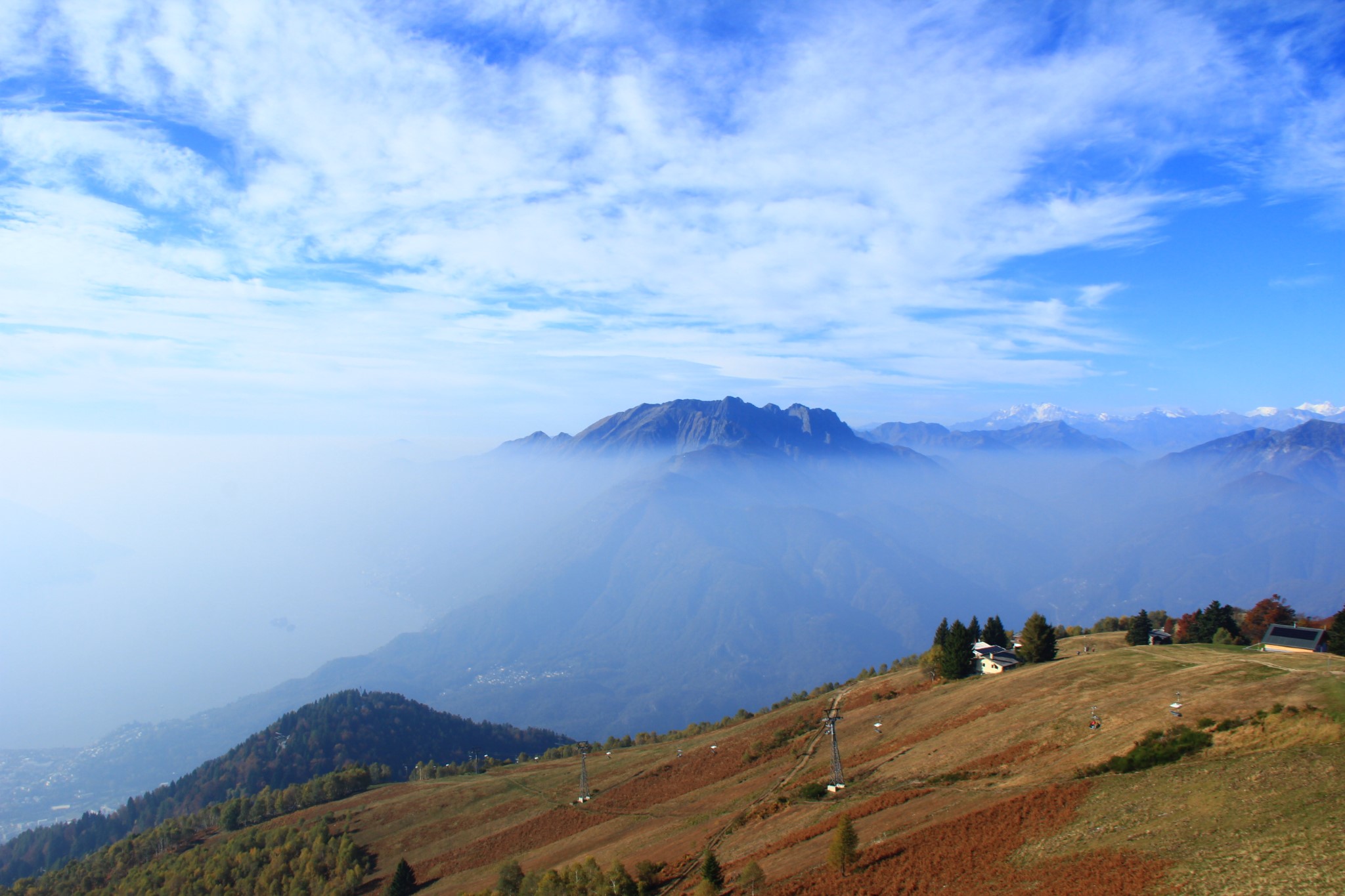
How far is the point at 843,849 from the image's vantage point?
29.6m

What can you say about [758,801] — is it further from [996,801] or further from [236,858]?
[236,858]

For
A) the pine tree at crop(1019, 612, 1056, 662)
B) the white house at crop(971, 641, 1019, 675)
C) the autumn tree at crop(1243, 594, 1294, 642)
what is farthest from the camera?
the autumn tree at crop(1243, 594, 1294, 642)

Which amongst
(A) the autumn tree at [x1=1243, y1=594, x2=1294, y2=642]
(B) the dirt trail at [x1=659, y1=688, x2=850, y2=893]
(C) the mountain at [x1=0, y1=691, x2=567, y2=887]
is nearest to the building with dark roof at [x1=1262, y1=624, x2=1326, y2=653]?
(A) the autumn tree at [x1=1243, y1=594, x2=1294, y2=642]

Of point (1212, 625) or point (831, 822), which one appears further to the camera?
point (1212, 625)

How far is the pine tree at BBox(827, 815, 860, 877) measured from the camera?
29547 mm

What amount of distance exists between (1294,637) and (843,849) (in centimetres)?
6508

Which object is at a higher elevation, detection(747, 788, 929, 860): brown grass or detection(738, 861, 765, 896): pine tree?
detection(738, 861, 765, 896): pine tree

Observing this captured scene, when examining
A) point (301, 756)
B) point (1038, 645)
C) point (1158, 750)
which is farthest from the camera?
point (301, 756)

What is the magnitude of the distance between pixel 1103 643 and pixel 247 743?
609 feet

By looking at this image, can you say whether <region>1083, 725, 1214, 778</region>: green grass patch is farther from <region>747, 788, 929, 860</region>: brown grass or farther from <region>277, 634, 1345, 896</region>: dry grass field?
<region>747, 788, 929, 860</region>: brown grass

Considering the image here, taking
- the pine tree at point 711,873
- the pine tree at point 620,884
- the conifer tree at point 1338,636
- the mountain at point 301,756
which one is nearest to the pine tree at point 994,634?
the conifer tree at point 1338,636

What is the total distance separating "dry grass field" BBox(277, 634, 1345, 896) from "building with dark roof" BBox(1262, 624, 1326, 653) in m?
10.1

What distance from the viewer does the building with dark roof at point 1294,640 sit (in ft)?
199

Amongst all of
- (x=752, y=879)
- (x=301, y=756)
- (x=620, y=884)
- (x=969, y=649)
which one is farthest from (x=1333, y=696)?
(x=301, y=756)
